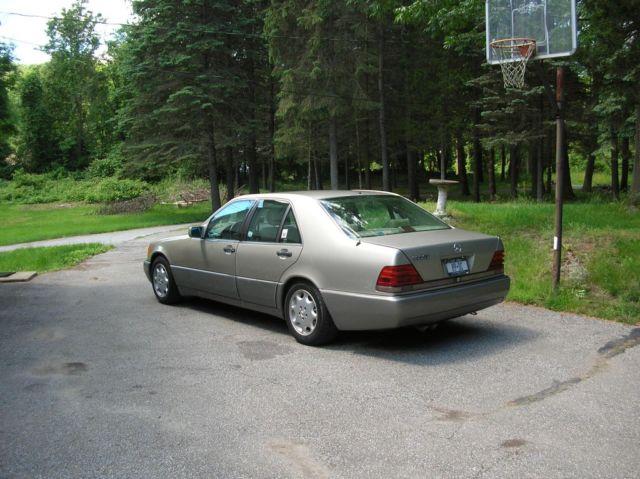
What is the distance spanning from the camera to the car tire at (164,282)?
28.1ft

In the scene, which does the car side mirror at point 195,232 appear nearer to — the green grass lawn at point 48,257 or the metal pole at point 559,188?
the metal pole at point 559,188

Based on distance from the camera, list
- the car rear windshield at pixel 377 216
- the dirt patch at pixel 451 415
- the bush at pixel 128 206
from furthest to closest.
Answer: the bush at pixel 128 206, the car rear windshield at pixel 377 216, the dirt patch at pixel 451 415

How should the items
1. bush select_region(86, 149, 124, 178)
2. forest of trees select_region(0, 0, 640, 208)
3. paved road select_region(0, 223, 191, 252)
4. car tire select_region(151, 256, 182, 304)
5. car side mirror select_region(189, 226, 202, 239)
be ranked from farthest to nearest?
bush select_region(86, 149, 124, 178) → forest of trees select_region(0, 0, 640, 208) → paved road select_region(0, 223, 191, 252) → car tire select_region(151, 256, 182, 304) → car side mirror select_region(189, 226, 202, 239)

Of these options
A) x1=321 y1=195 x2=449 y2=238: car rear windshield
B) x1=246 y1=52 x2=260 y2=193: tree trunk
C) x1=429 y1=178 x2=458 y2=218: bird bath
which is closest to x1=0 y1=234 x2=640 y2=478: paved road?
x1=321 y1=195 x2=449 y2=238: car rear windshield

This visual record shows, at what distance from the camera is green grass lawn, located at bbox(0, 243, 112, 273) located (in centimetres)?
1344

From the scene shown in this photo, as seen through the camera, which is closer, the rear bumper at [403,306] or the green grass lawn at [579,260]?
the rear bumper at [403,306]

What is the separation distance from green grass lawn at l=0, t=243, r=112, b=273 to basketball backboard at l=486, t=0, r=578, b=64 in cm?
979

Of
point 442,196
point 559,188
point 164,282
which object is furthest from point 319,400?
point 442,196

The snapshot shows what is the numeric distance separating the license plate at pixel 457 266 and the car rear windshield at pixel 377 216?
0.60 metres

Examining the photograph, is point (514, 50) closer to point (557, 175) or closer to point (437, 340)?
point (557, 175)

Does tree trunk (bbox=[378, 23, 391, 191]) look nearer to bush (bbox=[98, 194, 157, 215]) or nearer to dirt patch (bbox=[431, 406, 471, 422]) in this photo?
bush (bbox=[98, 194, 157, 215])

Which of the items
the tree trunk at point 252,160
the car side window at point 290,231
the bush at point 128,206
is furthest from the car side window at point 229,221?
the bush at point 128,206

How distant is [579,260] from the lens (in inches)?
351

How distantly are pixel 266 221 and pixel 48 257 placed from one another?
963cm
